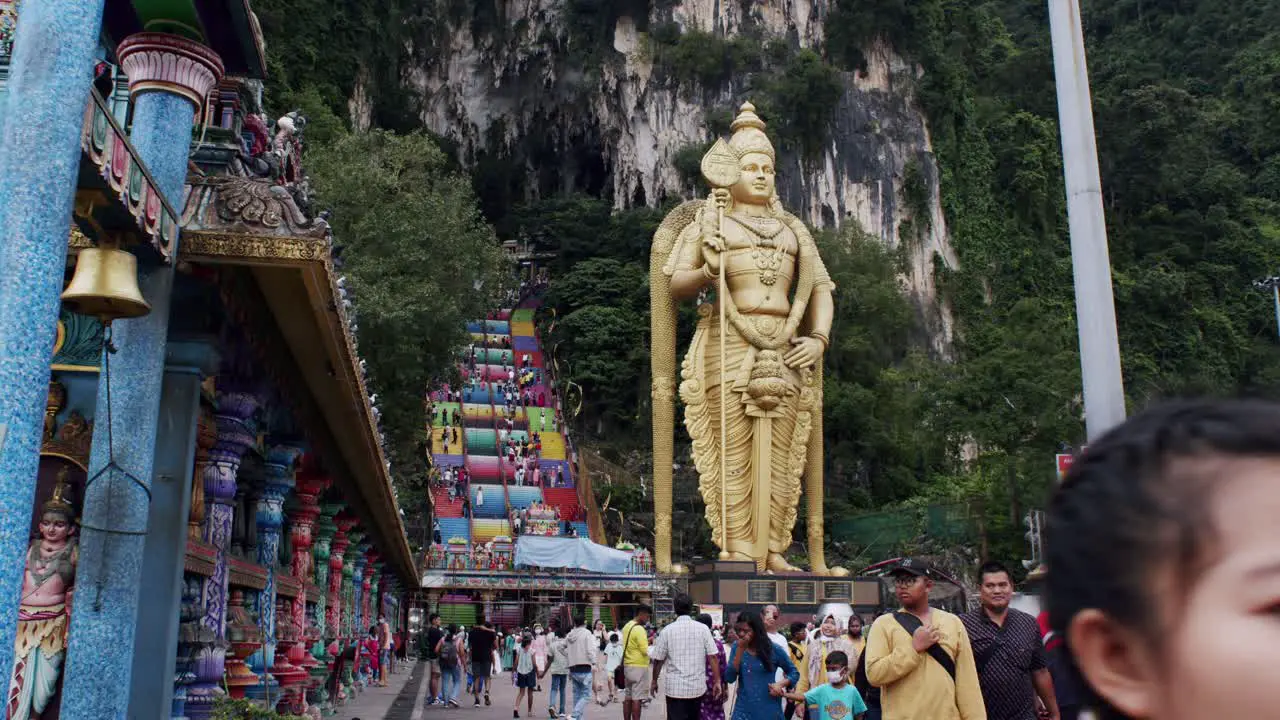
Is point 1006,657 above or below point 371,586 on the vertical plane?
below

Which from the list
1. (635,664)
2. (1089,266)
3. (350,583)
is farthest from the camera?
(350,583)

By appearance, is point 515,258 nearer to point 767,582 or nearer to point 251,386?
point 767,582

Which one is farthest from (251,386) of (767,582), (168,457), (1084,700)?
(767,582)

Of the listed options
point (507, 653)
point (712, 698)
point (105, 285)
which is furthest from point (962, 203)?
point (105, 285)

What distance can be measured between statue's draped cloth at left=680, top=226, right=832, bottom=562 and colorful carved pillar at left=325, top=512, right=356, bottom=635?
5.04 meters

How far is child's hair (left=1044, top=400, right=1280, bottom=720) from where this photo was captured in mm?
712

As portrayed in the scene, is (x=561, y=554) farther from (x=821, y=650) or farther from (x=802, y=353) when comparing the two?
(x=821, y=650)

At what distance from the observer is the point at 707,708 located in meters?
6.17

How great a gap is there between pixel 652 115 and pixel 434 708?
29330mm

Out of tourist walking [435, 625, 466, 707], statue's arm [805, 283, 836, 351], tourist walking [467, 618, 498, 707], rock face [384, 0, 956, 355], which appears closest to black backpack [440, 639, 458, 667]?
tourist walking [435, 625, 466, 707]

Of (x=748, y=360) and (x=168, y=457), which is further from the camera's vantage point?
(x=748, y=360)

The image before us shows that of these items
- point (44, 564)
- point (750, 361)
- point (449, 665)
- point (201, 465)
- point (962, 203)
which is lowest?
point (449, 665)

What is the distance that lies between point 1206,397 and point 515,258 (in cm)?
4041

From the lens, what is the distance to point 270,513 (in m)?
6.10
